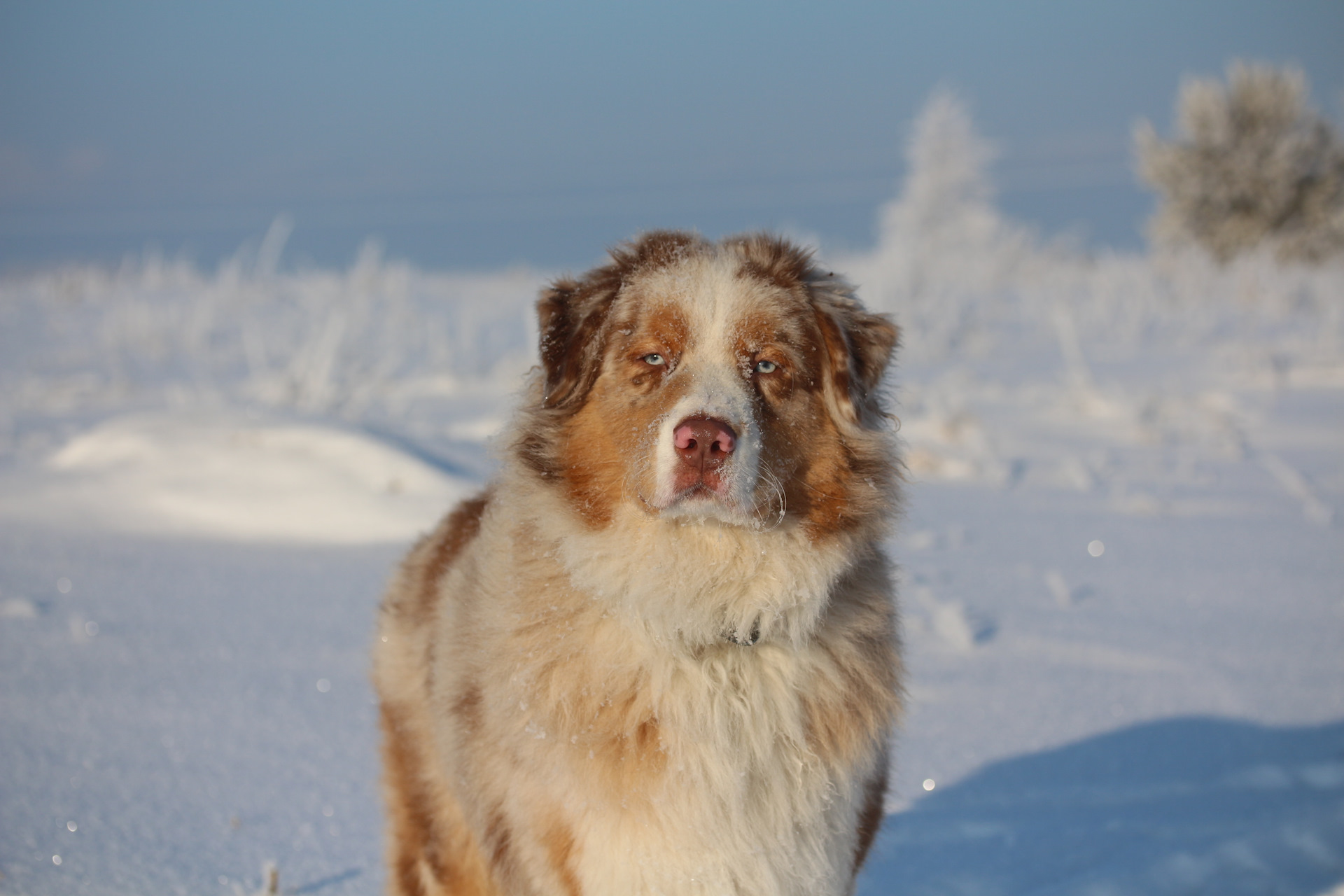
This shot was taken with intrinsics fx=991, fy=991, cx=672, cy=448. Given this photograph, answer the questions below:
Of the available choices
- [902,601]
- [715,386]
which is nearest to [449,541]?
[715,386]

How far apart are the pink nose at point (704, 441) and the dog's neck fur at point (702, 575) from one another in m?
0.24

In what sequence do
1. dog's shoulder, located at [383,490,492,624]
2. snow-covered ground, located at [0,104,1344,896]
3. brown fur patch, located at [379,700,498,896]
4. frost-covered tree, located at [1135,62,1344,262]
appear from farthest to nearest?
frost-covered tree, located at [1135,62,1344,262] < snow-covered ground, located at [0,104,1344,896] < dog's shoulder, located at [383,490,492,624] < brown fur patch, located at [379,700,498,896]

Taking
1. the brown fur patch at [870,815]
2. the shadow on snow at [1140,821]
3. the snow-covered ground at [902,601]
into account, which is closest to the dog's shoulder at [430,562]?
the snow-covered ground at [902,601]

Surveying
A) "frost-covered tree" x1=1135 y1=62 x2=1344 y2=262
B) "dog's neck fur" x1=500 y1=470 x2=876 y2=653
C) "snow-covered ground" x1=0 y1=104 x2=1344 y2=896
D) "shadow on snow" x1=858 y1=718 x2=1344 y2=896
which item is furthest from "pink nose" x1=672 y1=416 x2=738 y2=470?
"frost-covered tree" x1=1135 y1=62 x2=1344 y2=262

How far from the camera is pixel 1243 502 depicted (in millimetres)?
7875

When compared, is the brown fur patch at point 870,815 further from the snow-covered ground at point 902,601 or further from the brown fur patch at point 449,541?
the brown fur patch at point 449,541

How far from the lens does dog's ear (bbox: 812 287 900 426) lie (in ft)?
9.02

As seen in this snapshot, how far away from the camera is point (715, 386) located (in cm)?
255

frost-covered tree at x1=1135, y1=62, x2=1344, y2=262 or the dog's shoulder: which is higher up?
frost-covered tree at x1=1135, y1=62, x2=1344, y2=262

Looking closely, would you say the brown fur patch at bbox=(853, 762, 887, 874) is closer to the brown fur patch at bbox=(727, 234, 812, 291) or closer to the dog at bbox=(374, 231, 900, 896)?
the dog at bbox=(374, 231, 900, 896)

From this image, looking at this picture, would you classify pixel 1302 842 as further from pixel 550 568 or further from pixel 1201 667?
pixel 550 568

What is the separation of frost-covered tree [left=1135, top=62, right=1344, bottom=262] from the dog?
26241mm

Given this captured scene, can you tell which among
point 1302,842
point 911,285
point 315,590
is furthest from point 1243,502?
point 911,285

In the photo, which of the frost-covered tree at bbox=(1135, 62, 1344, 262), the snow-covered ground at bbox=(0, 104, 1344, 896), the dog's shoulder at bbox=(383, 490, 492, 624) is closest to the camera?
the dog's shoulder at bbox=(383, 490, 492, 624)
